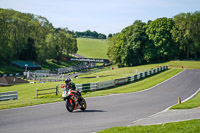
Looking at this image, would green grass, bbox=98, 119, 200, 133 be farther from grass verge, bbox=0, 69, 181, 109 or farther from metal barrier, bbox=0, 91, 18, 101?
metal barrier, bbox=0, 91, 18, 101

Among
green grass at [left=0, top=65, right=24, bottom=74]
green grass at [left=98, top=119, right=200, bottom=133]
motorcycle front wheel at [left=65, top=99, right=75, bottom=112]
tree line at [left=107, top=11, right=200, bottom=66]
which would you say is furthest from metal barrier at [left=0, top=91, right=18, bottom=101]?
tree line at [left=107, top=11, right=200, bottom=66]

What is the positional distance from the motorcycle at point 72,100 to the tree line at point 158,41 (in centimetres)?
6753

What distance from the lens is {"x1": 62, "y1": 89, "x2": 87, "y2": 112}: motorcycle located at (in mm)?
14727

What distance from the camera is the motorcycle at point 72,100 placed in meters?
14.7

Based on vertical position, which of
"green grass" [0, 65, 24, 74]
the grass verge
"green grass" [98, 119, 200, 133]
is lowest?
the grass verge

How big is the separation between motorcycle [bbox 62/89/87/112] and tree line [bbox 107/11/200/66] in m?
67.5

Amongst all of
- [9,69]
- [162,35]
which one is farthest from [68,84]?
[162,35]

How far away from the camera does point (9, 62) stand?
84.3 meters

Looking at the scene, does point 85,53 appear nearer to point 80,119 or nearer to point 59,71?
point 59,71

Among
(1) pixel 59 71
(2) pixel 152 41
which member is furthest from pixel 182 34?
(1) pixel 59 71

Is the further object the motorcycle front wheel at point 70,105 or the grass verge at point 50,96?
the grass verge at point 50,96

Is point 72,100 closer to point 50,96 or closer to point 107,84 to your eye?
point 50,96

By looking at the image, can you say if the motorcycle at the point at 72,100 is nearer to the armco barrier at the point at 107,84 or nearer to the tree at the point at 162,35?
the armco barrier at the point at 107,84

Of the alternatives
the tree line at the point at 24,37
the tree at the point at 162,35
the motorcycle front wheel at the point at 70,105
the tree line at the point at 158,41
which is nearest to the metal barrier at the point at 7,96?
the motorcycle front wheel at the point at 70,105
